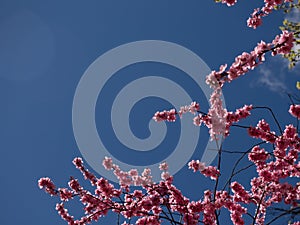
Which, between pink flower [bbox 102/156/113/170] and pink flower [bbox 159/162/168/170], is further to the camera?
pink flower [bbox 159/162/168/170]

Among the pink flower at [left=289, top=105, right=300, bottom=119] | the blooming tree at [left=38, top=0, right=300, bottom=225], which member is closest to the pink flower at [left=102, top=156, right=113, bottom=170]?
the blooming tree at [left=38, top=0, right=300, bottom=225]

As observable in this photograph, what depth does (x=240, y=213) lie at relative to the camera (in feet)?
22.6

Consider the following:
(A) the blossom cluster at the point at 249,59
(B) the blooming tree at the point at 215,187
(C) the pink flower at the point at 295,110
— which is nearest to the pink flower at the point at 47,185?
(B) the blooming tree at the point at 215,187

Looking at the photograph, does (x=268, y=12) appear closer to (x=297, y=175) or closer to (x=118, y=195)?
(x=297, y=175)

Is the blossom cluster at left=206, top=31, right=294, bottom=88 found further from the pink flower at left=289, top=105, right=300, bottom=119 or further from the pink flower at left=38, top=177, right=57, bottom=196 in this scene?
the pink flower at left=38, top=177, right=57, bottom=196

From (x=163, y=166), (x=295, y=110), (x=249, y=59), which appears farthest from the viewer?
(x=163, y=166)

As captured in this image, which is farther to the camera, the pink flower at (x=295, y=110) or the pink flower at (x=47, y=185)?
the pink flower at (x=47, y=185)

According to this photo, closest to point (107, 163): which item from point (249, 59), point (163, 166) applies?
point (163, 166)

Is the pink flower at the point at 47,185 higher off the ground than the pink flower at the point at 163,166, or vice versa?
the pink flower at the point at 163,166

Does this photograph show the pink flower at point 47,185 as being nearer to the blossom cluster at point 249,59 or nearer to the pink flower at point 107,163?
the pink flower at point 107,163

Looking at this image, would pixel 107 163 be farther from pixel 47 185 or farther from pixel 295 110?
pixel 295 110

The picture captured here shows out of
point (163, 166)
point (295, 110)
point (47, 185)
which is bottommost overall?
point (47, 185)

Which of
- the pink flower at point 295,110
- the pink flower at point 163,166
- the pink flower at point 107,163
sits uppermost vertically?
the pink flower at point 295,110

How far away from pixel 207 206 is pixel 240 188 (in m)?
0.92
